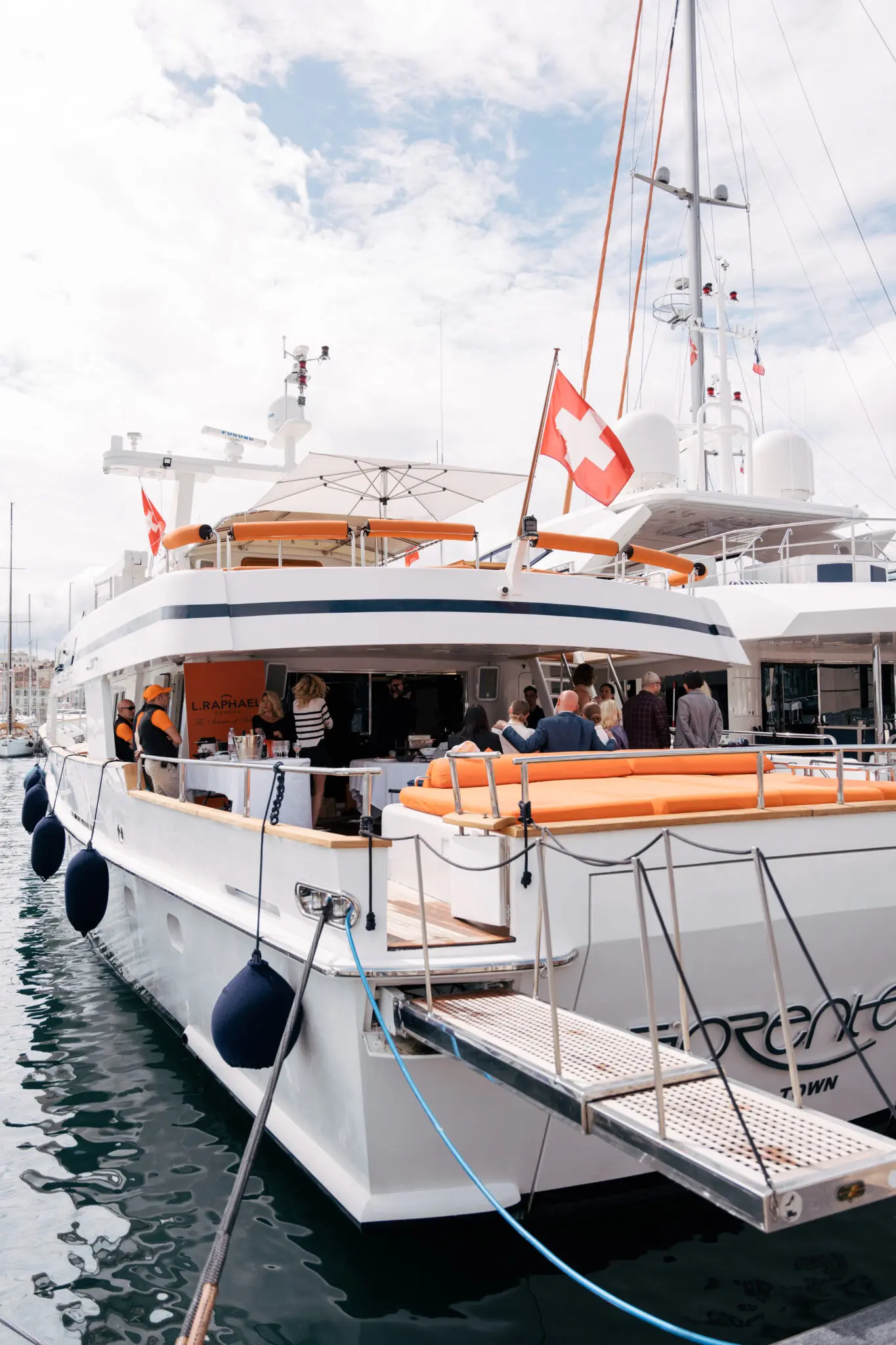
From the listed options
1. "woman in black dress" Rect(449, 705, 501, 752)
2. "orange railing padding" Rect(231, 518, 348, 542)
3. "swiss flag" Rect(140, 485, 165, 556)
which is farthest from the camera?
"swiss flag" Rect(140, 485, 165, 556)

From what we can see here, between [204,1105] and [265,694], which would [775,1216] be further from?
[265,694]

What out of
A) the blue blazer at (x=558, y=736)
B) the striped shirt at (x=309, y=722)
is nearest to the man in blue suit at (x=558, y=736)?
the blue blazer at (x=558, y=736)

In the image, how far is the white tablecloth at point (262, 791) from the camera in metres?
4.98

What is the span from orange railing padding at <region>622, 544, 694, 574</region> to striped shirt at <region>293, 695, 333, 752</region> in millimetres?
3268

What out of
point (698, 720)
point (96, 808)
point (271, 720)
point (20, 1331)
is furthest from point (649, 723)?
point (20, 1331)

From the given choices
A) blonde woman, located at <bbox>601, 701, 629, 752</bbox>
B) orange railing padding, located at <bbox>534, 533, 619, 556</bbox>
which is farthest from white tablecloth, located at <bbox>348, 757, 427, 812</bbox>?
orange railing padding, located at <bbox>534, 533, 619, 556</bbox>

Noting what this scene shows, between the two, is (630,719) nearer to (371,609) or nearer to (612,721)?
(612,721)

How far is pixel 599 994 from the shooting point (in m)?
4.13

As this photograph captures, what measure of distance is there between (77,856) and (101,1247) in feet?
13.2

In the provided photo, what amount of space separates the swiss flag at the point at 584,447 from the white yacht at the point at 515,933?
2.28ft

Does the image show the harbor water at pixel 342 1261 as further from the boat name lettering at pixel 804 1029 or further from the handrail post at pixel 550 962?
the handrail post at pixel 550 962

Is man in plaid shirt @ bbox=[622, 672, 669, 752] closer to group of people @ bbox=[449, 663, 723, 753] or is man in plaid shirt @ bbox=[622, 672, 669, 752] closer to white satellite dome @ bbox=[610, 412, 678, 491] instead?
group of people @ bbox=[449, 663, 723, 753]

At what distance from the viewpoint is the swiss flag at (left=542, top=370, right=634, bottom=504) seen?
7.25 metres

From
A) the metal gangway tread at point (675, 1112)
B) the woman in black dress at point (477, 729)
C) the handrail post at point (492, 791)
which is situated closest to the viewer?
the metal gangway tread at point (675, 1112)
